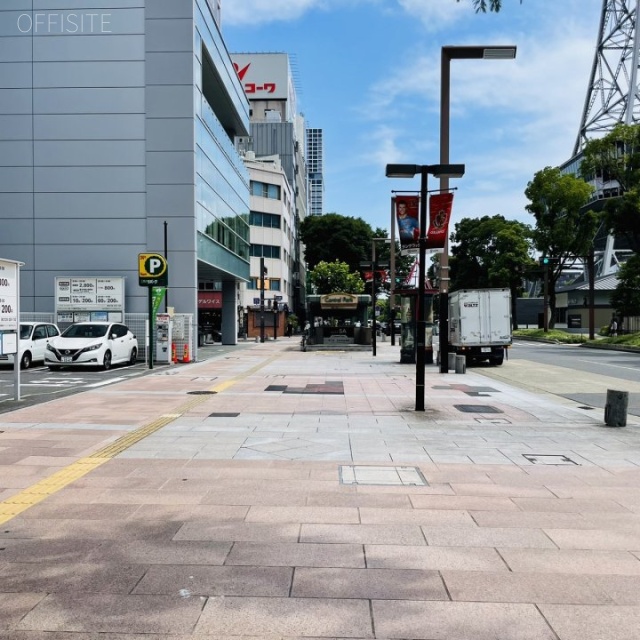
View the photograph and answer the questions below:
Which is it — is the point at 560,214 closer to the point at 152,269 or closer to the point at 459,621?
the point at 152,269

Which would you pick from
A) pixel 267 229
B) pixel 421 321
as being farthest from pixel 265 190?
pixel 421 321

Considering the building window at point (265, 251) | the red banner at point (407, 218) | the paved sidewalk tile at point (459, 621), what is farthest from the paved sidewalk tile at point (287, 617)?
the building window at point (265, 251)

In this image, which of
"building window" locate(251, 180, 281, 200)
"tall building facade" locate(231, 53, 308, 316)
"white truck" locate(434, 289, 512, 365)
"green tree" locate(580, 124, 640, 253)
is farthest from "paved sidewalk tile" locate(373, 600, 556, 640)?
"tall building facade" locate(231, 53, 308, 316)

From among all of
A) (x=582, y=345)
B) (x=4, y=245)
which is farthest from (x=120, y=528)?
(x=582, y=345)

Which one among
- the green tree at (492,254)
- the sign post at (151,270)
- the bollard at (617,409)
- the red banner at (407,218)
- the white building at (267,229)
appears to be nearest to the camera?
the bollard at (617,409)

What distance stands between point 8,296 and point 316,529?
9808mm

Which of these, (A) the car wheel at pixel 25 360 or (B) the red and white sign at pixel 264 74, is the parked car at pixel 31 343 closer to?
(A) the car wheel at pixel 25 360

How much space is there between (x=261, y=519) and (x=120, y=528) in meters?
1.11

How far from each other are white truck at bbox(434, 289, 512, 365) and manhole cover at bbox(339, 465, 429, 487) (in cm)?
1864

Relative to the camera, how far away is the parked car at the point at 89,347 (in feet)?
65.9

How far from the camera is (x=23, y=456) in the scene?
759 cm

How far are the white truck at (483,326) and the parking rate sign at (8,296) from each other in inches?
668

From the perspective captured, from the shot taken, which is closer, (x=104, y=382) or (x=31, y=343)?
(x=104, y=382)

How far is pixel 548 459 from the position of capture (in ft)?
25.5
